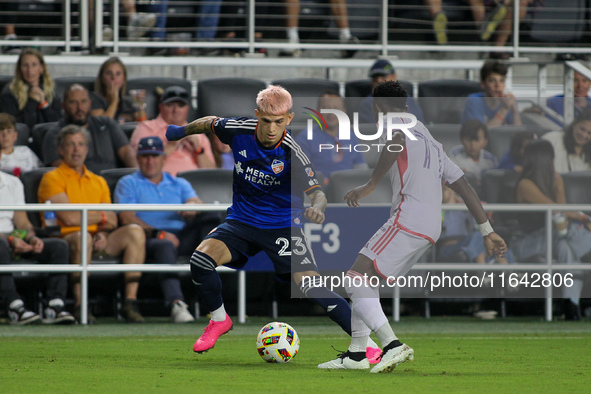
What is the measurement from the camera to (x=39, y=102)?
11.3 meters

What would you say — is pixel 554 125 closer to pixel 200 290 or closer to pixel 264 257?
pixel 264 257

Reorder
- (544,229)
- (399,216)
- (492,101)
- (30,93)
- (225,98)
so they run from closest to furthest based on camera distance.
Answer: (399,216), (544,229), (30,93), (492,101), (225,98)

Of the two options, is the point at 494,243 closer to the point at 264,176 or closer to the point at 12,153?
the point at 264,176

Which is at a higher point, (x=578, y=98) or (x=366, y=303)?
(x=578, y=98)

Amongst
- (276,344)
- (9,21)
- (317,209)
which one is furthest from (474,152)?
(9,21)

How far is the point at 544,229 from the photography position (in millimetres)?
10172

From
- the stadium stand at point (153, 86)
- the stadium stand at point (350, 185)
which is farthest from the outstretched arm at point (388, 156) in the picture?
the stadium stand at point (153, 86)

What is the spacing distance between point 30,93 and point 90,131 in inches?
41.6

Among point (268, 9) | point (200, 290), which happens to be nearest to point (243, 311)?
point (200, 290)

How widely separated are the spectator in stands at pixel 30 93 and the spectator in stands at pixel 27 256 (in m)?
1.96

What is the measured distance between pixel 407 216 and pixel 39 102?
611 centimetres

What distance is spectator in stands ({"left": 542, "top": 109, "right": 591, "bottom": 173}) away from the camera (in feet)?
35.3

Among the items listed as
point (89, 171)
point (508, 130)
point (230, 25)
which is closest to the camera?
point (89, 171)

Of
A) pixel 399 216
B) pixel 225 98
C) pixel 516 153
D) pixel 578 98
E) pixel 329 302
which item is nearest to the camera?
pixel 399 216
